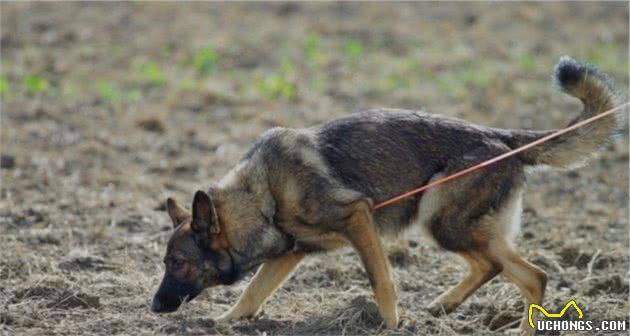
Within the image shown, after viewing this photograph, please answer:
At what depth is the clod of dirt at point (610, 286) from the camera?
8266mm

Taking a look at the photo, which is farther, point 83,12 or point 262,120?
point 83,12

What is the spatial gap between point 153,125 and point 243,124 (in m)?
1.06

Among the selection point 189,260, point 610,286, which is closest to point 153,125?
point 189,260

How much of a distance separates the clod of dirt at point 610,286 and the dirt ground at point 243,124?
0.01 m

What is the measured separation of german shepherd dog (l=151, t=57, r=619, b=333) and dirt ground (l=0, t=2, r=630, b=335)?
273mm

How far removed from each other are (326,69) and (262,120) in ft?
11.5

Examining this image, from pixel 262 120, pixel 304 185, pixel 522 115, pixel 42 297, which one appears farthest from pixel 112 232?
pixel 522 115

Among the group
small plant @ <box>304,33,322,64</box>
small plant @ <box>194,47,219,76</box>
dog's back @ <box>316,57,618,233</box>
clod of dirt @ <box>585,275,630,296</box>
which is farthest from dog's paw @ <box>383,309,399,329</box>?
small plant @ <box>304,33,322,64</box>

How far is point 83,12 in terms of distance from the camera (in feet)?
66.6

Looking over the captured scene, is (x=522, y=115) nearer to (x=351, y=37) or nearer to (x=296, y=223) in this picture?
(x=351, y=37)

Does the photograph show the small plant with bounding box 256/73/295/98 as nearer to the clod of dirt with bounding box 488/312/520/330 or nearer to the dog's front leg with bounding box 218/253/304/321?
the dog's front leg with bounding box 218/253/304/321

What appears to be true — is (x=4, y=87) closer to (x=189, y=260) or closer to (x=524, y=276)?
(x=189, y=260)

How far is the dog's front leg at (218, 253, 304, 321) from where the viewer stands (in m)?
7.58

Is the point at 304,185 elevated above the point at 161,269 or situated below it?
above
